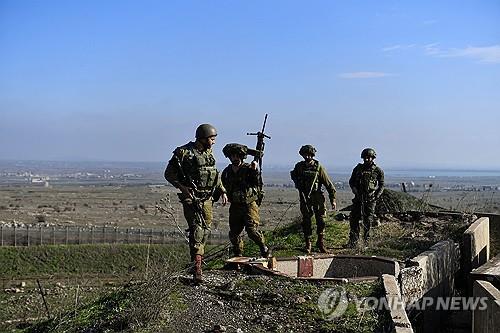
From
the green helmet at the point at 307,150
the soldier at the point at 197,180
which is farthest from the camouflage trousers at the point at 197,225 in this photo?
the green helmet at the point at 307,150

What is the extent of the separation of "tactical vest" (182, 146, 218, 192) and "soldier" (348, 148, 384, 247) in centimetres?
491

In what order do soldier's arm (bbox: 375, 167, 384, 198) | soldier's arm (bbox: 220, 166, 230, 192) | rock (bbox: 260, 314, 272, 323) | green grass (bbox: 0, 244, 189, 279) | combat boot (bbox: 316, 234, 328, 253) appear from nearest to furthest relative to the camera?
rock (bbox: 260, 314, 272, 323) < soldier's arm (bbox: 220, 166, 230, 192) < combat boot (bbox: 316, 234, 328, 253) < soldier's arm (bbox: 375, 167, 384, 198) < green grass (bbox: 0, 244, 189, 279)

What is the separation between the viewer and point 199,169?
9008 mm

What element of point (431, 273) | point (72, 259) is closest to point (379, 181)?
point (431, 273)

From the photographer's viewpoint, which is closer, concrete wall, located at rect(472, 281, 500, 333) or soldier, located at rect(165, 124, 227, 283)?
concrete wall, located at rect(472, 281, 500, 333)

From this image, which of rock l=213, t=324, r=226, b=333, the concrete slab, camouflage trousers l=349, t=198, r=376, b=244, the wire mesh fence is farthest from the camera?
the wire mesh fence

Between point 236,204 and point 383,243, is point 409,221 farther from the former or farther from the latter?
point 236,204

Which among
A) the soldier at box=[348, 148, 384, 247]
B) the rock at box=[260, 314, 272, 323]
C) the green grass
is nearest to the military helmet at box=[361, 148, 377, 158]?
the soldier at box=[348, 148, 384, 247]

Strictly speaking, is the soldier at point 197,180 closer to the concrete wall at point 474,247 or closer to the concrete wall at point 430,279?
the concrete wall at point 430,279

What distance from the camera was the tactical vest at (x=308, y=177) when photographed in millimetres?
12492

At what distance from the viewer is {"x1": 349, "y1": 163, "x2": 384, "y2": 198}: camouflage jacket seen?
43.6 ft

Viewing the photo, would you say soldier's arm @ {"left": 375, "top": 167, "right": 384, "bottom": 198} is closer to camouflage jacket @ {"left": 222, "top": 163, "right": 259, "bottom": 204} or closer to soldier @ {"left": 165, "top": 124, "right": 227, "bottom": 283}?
camouflage jacket @ {"left": 222, "top": 163, "right": 259, "bottom": 204}

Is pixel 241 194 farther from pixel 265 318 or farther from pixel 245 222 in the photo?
pixel 265 318

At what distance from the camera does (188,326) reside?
22.9 ft
